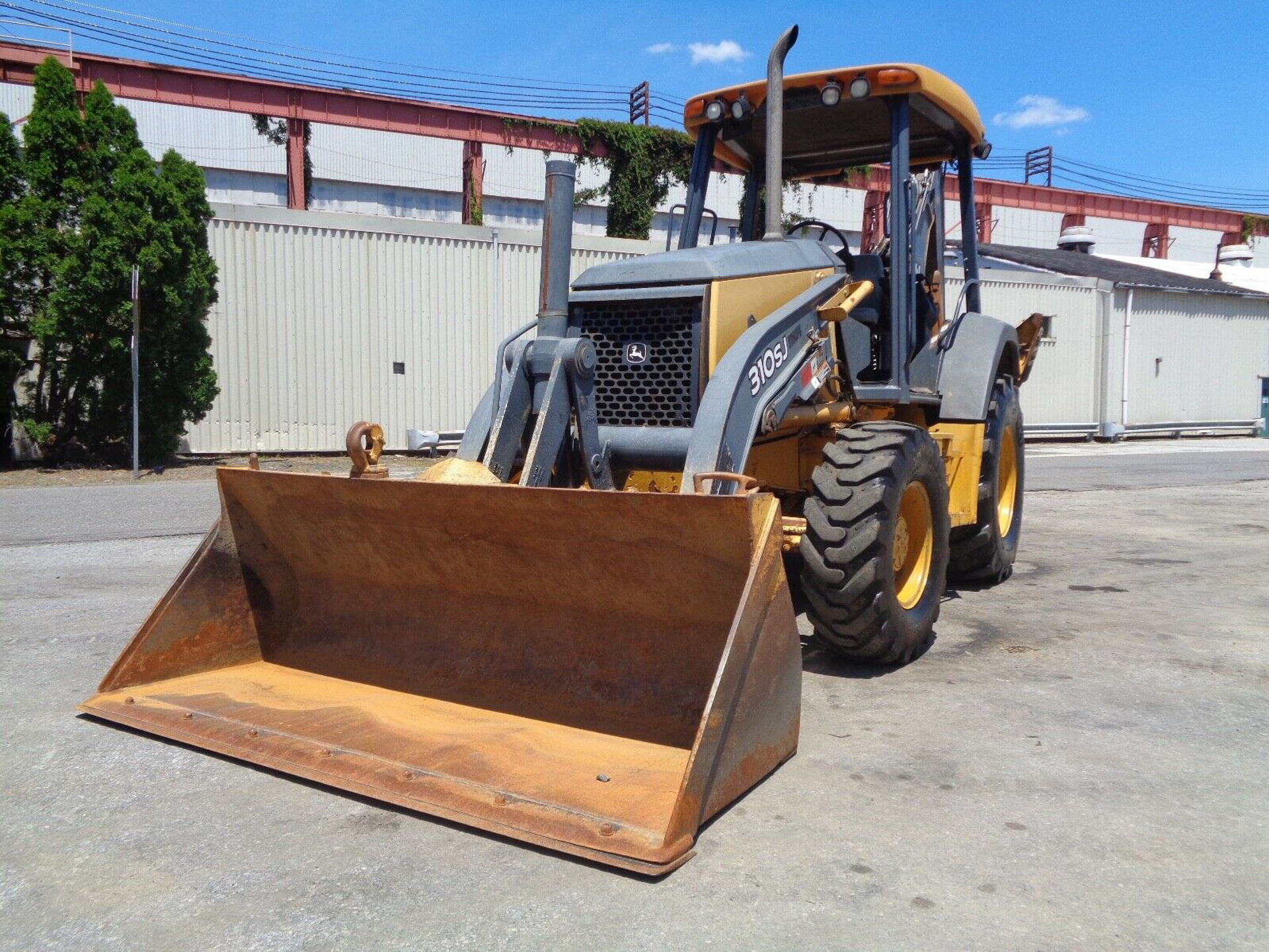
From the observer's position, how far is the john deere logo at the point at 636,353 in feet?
16.2

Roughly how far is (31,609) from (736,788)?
480cm

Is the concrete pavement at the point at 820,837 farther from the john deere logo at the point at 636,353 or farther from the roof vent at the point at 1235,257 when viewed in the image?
the roof vent at the point at 1235,257

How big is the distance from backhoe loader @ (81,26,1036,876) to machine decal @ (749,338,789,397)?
0.05 feet

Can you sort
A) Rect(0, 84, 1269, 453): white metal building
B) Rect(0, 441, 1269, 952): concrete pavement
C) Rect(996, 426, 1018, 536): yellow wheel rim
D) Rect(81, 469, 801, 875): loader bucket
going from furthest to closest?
Rect(0, 84, 1269, 453): white metal building
Rect(996, 426, 1018, 536): yellow wheel rim
Rect(81, 469, 801, 875): loader bucket
Rect(0, 441, 1269, 952): concrete pavement

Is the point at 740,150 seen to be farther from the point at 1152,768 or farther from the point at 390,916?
the point at 390,916

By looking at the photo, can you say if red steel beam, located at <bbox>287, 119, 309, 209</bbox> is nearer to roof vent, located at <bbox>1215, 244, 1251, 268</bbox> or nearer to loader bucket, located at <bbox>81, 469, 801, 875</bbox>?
loader bucket, located at <bbox>81, 469, 801, 875</bbox>

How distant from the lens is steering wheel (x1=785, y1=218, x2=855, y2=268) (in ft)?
19.8

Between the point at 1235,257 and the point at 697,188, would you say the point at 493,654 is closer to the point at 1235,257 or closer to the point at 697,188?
the point at 697,188

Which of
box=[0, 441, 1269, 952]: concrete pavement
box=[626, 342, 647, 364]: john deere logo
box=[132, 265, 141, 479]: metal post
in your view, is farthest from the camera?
box=[132, 265, 141, 479]: metal post

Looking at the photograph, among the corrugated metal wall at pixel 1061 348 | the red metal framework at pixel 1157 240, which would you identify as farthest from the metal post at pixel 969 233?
the red metal framework at pixel 1157 240

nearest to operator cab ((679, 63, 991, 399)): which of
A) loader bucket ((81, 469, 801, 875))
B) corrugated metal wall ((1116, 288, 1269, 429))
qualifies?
loader bucket ((81, 469, 801, 875))

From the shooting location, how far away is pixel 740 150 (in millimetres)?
6656

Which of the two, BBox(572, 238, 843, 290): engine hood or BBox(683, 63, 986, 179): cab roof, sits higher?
BBox(683, 63, 986, 179): cab roof

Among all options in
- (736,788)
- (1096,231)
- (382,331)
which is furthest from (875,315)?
(1096,231)
